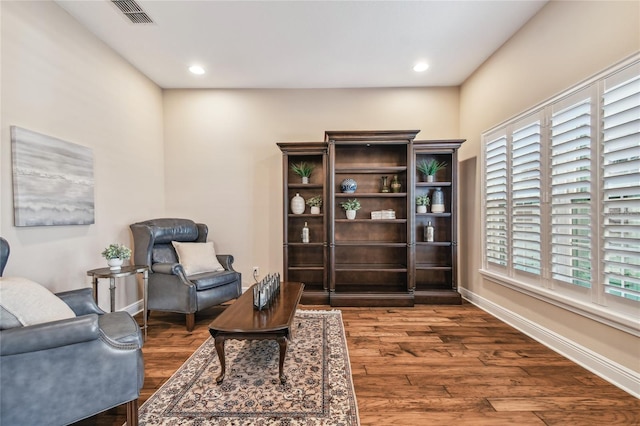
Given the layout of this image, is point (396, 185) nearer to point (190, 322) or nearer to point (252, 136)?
Answer: point (252, 136)

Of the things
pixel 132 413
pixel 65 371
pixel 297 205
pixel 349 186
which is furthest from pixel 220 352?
pixel 349 186

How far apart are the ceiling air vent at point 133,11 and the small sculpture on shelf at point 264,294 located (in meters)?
2.70

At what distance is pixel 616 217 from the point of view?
2033 millimetres

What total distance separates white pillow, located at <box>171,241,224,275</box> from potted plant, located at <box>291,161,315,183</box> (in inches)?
63.0

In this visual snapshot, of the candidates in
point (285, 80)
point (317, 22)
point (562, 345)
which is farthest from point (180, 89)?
point (562, 345)

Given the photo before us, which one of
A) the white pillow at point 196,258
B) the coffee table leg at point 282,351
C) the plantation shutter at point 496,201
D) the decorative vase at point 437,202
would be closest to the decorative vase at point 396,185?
the decorative vase at point 437,202


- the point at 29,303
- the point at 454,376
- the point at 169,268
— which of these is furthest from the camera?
the point at 169,268

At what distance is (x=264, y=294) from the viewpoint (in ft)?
7.78

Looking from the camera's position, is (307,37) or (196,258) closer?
(307,37)

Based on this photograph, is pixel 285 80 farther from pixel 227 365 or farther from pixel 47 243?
pixel 227 365

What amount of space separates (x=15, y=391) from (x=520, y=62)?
14.9 feet

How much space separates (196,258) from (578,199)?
12.4ft

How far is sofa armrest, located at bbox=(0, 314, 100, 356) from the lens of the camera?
1.33 m

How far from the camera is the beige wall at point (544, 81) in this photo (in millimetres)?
2057
